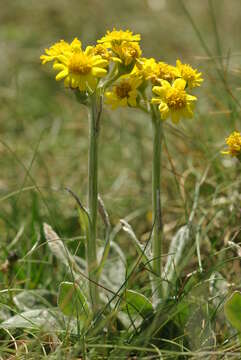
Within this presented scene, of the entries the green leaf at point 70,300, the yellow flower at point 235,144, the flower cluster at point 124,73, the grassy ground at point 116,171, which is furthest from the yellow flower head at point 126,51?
the green leaf at point 70,300

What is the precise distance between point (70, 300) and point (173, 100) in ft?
2.74

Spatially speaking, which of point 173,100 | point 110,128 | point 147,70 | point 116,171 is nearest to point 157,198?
point 173,100

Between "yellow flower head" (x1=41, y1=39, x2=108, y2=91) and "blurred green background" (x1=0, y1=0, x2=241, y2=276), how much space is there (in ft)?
1.81

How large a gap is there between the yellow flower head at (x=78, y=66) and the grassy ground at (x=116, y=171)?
52 cm

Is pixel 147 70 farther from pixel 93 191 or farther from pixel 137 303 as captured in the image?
pixel 137 303

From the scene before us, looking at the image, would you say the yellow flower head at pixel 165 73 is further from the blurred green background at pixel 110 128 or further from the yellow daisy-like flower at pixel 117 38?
the blurred green background at pixel 110 128

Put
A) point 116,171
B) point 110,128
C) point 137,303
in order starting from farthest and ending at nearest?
point 110,128, point 116,171, point 137,303

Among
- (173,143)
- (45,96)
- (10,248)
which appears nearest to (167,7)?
(45,96)

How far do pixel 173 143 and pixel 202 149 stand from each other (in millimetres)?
426

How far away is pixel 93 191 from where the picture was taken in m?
2.03

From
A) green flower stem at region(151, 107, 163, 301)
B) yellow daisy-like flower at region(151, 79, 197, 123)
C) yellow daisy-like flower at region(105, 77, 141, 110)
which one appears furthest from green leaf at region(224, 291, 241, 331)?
yellow daisy-like flower at region(105, 77, 141, 110)

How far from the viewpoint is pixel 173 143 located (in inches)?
138

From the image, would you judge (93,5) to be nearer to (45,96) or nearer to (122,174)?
(45,96)

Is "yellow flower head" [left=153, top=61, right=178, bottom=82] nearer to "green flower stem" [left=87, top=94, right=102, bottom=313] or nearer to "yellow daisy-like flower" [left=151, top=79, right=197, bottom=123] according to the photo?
"yellow daisy-like flower" [left=151, top=79, right=197, bottom=123]
